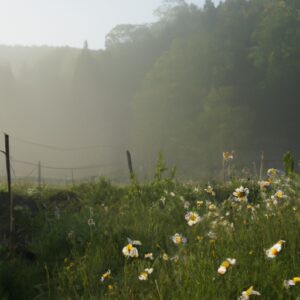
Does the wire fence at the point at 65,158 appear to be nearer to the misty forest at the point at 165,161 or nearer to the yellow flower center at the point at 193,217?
the misty forest at the point at 165,161

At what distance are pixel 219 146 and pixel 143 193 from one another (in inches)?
1092

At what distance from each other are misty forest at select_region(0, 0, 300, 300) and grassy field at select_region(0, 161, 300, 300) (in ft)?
0.07

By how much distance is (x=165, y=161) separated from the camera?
4062 cm

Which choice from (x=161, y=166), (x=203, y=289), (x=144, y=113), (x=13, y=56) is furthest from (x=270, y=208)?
(x=13, y=56)

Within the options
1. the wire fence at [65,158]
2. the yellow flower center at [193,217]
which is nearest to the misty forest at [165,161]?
the yellow flower center at [193,217]

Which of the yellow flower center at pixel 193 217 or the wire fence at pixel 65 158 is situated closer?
the yellow flower center at pixel 193 217

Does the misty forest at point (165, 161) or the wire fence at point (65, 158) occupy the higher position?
the misty forest at point (165, 161)

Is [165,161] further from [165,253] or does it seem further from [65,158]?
[165,253]

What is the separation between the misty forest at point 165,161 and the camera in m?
4.27

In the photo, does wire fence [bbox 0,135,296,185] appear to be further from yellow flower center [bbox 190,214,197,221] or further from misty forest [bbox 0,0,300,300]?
yellow flower center [bbox 190,214,197,221]

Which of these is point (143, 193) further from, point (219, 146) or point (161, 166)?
point (219, 146)

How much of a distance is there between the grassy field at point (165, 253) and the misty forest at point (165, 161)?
2cm

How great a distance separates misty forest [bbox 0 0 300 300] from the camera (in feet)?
14.0

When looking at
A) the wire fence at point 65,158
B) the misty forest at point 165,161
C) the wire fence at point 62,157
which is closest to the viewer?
the misty forest at point 165,161
